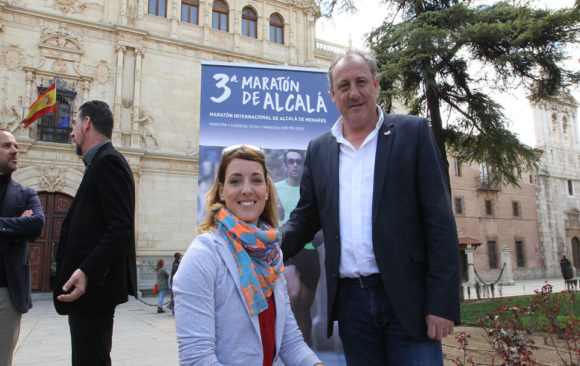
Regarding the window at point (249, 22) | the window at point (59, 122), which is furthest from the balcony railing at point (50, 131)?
the window at point (249, 22)

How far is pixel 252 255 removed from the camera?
73.4 inches

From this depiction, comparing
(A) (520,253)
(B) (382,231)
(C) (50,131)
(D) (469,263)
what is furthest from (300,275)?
(A) (520,253)

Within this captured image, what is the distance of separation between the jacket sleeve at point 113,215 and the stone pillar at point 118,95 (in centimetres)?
1543

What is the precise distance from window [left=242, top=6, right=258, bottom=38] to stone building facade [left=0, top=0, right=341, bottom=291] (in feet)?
1.92

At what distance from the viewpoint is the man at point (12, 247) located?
9.81ft

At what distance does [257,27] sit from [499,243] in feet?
78.6

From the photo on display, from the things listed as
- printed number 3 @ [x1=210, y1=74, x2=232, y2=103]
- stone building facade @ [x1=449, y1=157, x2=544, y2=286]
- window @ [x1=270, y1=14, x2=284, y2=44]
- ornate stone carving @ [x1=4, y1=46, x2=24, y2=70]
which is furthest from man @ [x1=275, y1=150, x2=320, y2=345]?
stone building facade @ [x1=449, y1=157, x2=544, y2=286]

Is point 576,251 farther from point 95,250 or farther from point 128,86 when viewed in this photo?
point 95,250

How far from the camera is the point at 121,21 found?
17.8m

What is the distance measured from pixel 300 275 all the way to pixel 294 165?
3.44 feet

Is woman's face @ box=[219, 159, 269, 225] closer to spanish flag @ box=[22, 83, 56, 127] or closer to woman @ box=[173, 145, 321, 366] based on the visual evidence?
woman @ box=[173, 145, 321, 366]

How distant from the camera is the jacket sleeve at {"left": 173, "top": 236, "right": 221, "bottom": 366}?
5.24 ft

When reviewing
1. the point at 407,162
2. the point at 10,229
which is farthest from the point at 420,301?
the point at 10,229

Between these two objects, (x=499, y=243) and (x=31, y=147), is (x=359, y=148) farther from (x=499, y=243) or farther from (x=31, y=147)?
(x=499, y=243)
